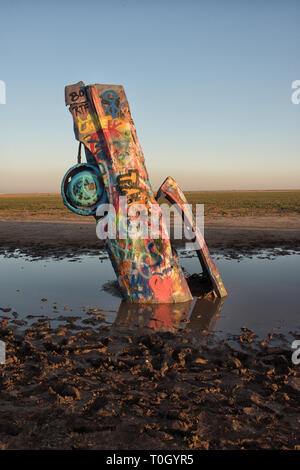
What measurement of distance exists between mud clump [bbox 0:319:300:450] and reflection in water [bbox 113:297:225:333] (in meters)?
0.47

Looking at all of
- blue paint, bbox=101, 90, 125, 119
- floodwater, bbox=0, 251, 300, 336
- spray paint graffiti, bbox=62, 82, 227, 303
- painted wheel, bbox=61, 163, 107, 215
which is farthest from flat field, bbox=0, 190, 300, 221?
blue paint, bbox=101, 90, 125, 119

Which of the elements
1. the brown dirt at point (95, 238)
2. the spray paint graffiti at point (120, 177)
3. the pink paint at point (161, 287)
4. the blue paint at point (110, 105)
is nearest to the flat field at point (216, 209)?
the brown dirt at point (95, 238)

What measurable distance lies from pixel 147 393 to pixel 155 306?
267 cm

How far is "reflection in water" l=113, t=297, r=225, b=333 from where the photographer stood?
5070 mm

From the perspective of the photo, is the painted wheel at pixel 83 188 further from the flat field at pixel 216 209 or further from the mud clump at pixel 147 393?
the flat field at pixel 216 209

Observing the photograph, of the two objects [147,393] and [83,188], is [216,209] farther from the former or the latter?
[147,393]

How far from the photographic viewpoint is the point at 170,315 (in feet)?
18.1

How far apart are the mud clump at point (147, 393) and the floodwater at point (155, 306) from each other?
0.62 metres

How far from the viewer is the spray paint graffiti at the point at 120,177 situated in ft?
19.0

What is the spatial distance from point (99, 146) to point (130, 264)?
6.11 ft

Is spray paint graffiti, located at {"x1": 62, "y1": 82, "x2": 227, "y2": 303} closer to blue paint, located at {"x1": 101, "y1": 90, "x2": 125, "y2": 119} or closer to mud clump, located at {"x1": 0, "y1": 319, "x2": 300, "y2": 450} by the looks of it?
blue paint, located at {"x1": 101, "y1": 90, "x2": 125, "y2": 119}

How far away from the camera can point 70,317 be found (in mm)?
5355
